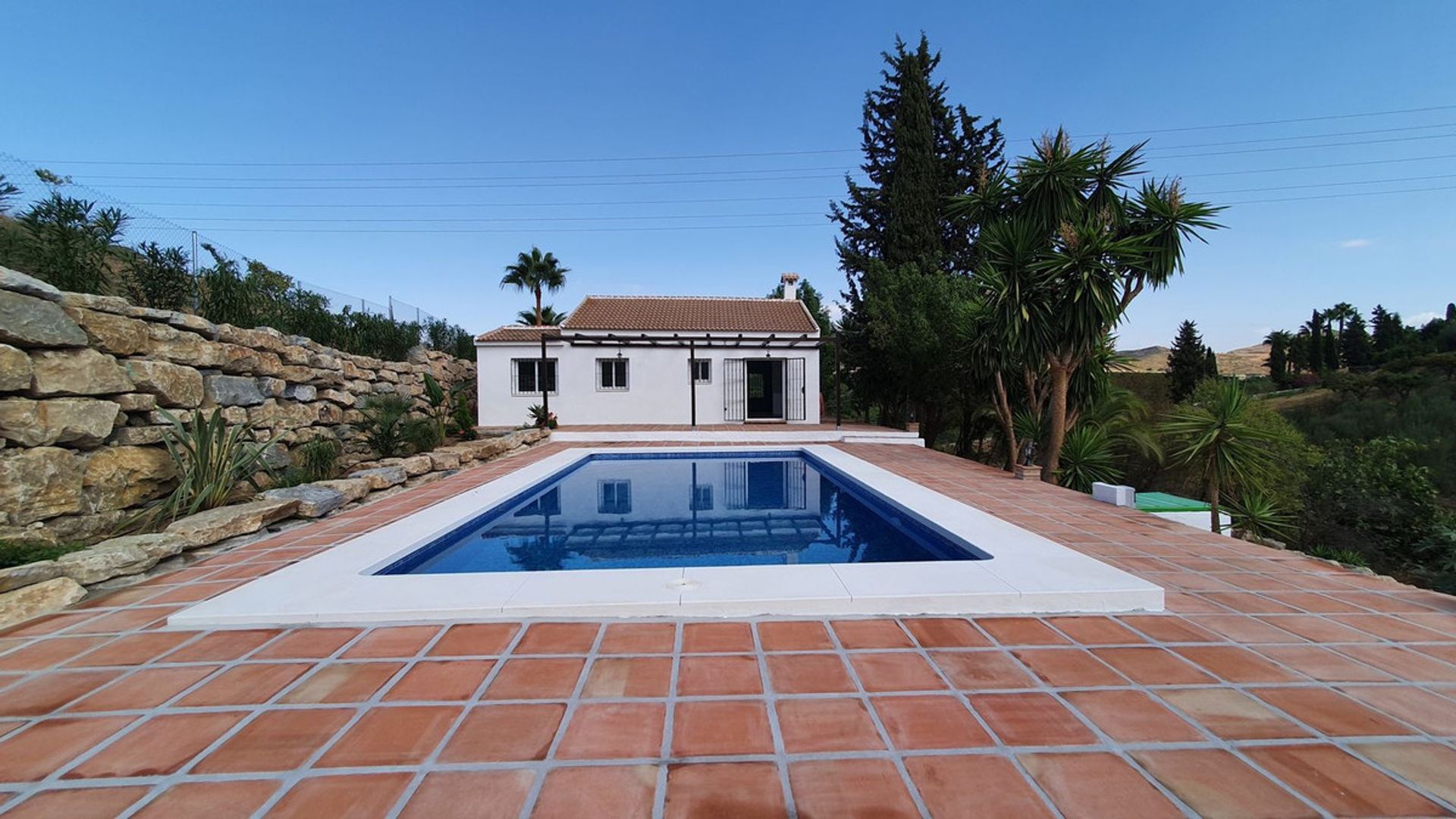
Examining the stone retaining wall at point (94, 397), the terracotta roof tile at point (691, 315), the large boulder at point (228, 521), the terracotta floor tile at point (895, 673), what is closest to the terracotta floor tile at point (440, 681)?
the terracotta floor tile at point (895, 673)

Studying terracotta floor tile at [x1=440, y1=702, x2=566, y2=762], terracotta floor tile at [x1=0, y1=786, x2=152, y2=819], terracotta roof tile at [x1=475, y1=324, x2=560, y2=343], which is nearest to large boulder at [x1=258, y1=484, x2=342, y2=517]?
terracotta floor tile at [x1=0, y1=786, x2=152, y2=819]

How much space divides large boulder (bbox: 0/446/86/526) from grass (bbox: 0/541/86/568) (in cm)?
68

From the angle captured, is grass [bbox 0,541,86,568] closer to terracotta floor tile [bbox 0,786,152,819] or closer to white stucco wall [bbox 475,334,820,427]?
terracotta floor tile [bbox 0,786,152,819]

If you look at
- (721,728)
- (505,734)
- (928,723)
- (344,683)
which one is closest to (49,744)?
(344,683)

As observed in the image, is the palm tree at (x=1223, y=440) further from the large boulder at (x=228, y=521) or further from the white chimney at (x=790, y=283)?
the white chimney at (x=790, y=283)

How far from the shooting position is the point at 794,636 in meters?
2.34

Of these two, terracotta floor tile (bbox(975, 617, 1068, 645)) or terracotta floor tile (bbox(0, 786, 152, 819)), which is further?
terracotta floor tile (bbox(975, 617, 1068, 645))

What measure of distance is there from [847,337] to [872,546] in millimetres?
12184

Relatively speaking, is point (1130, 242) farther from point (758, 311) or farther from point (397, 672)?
point (758, 311)

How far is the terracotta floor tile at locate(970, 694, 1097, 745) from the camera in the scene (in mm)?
1642

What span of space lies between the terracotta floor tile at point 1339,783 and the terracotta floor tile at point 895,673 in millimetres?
916

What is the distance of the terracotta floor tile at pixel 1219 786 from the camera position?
1.35m

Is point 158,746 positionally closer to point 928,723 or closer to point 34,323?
point 928,723

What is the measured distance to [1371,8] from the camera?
36.1ft
